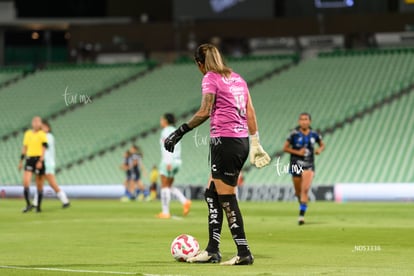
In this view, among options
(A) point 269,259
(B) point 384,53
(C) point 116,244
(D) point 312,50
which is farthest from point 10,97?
(A) point 269,259

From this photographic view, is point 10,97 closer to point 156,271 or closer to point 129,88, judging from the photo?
point 129,88

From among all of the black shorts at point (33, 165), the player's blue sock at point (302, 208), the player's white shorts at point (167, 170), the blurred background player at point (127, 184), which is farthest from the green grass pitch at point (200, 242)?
the blurred background player at point (127, 184)

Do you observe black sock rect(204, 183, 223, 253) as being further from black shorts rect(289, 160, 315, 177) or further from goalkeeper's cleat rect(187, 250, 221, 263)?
black shorts rect(289, 160, 315, 177)

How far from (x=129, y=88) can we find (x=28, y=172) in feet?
73.3

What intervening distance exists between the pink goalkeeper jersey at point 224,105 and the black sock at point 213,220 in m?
0.83

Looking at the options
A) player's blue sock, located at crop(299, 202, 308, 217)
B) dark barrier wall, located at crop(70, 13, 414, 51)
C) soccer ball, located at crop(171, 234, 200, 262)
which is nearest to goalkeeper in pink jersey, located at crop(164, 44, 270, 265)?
soccer ball, located at crop(171, 234, 200, 262)

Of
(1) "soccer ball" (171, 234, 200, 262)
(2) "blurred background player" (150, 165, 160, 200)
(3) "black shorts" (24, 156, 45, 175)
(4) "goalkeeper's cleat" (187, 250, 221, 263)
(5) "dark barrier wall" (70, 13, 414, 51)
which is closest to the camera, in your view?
(4) "goalkeeper's cleat" (187, 250, 221, 263)

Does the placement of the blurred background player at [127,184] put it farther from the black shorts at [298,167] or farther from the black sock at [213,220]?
the black sock at [213,220]

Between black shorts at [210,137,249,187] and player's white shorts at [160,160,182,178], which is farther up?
black shorts at [210,137,249,187]

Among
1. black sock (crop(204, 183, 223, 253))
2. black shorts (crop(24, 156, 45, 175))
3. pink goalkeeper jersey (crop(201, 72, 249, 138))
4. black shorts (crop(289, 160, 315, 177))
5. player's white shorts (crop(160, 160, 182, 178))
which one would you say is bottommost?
black shorts (crop(24, 156, 45, 175))

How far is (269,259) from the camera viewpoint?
42.7 ft

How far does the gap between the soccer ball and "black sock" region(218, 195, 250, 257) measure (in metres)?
0.67

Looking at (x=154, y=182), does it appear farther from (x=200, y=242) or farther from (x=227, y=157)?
(x=227, y=157)

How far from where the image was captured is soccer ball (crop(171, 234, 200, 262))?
12.7 metres
